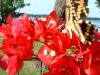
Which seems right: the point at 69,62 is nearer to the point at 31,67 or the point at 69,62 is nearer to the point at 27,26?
the point at 27,26

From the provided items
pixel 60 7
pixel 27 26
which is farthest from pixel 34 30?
pixel 60 7

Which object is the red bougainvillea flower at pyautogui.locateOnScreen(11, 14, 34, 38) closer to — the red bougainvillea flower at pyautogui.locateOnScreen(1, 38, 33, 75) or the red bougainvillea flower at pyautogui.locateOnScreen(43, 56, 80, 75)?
the red bougainvillea flower at pyautogui.locateOnScreen(1, 38, 33, 75)

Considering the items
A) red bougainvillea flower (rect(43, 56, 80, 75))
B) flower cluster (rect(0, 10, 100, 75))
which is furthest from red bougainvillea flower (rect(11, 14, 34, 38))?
red bougainvillea flower (rect(43, 56, 80, 75))

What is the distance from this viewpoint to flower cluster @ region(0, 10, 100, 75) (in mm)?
857

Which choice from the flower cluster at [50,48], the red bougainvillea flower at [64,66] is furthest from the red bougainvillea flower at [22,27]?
the red bougainvillea flower at [64,66]

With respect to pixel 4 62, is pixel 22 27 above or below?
above

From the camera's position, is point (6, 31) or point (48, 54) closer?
point (48, 54)

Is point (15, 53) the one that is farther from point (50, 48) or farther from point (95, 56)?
point (95, 56)

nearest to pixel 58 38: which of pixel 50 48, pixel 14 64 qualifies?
pixel 50 48

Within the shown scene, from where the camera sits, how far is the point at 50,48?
34.8 inches

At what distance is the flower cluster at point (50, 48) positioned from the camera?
0.86m

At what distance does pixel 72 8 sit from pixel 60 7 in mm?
4629

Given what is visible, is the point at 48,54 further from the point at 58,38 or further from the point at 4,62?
the point at 4,62

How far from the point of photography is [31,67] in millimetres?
7387
